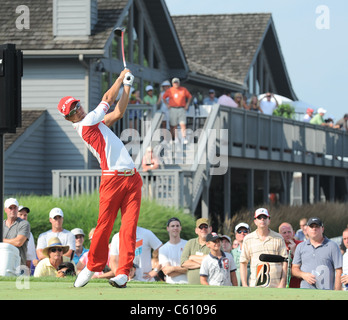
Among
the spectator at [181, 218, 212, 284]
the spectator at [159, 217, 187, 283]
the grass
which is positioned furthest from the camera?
the spectator at [159, 217, 187, 283]

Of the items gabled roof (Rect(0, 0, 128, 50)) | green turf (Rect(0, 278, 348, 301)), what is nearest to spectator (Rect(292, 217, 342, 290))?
green turf (Rect(0, 278, 348, 301))

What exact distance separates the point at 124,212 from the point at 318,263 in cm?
323

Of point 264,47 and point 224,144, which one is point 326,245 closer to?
point 224,144

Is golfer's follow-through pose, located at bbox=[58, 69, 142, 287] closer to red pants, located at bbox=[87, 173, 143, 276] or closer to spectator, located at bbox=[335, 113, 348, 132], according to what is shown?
red pants, located at bbox=[87, 173, 143, 276]

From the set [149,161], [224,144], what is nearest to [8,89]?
[149,161]

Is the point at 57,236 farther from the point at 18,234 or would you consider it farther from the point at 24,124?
→ the point at 24,124

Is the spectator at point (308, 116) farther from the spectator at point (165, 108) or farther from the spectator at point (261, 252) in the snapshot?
the spectator at point (261, 252)

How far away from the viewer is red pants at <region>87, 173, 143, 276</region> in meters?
9.79

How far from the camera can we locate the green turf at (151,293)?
336 inches

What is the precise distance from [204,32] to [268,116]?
1509cm

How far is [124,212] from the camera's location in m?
9.90

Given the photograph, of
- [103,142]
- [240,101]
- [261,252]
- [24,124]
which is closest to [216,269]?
[261,252]

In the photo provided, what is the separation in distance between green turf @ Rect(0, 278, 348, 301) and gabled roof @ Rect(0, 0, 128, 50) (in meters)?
18.4

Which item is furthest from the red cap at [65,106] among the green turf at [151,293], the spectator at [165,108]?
the spectator at [165,108]
